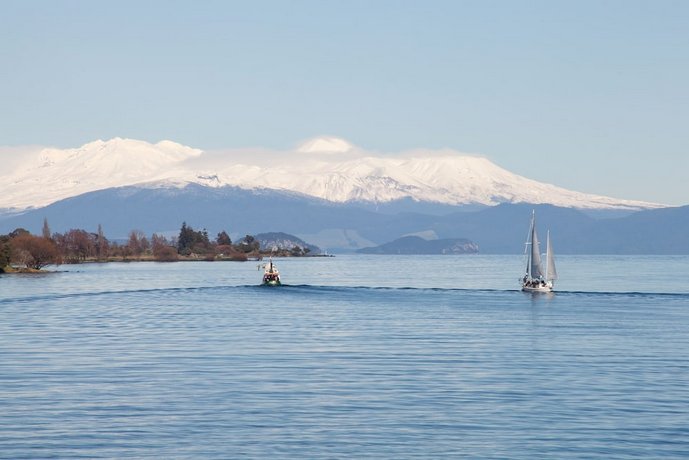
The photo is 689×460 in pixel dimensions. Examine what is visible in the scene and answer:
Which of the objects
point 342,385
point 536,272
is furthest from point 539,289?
point 342,385

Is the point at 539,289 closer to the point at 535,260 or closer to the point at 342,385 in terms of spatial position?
the point at 535,260

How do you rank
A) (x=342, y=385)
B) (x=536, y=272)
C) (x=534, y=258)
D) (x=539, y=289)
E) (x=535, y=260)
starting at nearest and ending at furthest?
1. (x=342, y=385)
2. (x=539, y=289)
3. (x=534, y=258)
4. (x=535, y=260)
5. (x=536, y=272)

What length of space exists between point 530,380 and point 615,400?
7.21 metres

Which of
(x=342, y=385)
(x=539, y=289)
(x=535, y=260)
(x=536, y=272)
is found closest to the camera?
(x=342, y=385)

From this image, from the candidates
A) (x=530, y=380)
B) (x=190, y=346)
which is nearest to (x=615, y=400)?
(x=530, y=380)

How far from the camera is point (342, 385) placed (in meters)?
55.6

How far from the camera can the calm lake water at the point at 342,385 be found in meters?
41.6

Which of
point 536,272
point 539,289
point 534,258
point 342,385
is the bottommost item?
point 342,385

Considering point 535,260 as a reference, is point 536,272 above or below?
below

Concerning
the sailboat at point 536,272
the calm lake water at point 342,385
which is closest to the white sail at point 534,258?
the sailboat at point 536,272

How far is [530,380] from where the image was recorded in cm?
5828

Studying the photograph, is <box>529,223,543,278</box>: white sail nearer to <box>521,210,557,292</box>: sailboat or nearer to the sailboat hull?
<box>521,210,557,292</box>: sailboat

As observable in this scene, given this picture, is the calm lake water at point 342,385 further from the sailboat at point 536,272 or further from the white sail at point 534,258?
the white sail at point 534,258

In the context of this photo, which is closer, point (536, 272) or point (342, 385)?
point (342, 385)
